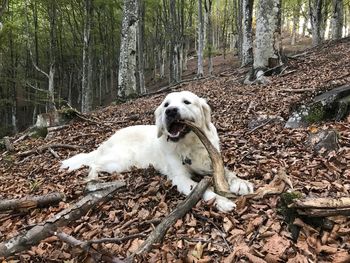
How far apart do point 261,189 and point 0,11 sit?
805cm

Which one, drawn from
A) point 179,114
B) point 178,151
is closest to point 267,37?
point 178,151

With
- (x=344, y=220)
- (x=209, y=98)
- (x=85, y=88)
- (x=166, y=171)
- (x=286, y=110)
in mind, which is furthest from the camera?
(x=85, y=88)

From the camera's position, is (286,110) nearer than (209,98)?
Yes

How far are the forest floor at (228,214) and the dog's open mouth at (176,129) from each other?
60cm

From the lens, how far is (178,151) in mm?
4629

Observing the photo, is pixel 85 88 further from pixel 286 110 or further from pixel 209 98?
pixel 286 110

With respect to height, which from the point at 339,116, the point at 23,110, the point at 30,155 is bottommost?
the point at 23,110

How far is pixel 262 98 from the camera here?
847cm

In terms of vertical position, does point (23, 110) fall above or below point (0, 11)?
below

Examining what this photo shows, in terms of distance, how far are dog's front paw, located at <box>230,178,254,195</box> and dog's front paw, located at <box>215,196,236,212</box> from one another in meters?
0.19

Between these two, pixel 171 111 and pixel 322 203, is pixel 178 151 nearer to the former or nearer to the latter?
pixel 171 111

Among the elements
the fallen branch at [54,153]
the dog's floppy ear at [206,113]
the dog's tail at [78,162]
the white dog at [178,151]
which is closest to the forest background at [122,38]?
the fallen branch at [54,153]

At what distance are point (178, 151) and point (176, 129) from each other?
32 centimetres

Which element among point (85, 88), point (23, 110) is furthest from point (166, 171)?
point (23, 110)
